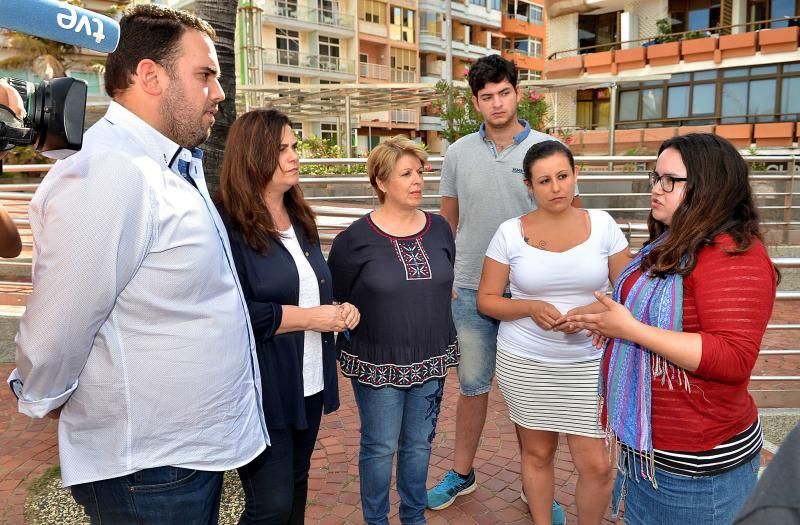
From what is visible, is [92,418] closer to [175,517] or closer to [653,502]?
[175,517]

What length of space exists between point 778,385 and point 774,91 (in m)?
22.6

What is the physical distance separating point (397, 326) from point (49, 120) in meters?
1.84

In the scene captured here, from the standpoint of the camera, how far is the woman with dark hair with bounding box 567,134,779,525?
1923mm

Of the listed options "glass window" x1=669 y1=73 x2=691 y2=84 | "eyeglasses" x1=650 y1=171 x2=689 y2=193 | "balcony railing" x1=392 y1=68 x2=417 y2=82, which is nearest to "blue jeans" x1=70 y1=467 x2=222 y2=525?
"eyeglasses" x1=650 y1=171 x2=689 y2=193

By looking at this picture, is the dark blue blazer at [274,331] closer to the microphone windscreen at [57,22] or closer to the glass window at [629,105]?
the microphone windscreen at [57,22]

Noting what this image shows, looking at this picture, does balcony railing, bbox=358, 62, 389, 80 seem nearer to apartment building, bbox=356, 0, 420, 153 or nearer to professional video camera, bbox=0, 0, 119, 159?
apartment building, bbox=356, 0, 420, 153

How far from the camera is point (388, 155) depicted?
3.14 metres

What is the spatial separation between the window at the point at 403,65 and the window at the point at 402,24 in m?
0.90

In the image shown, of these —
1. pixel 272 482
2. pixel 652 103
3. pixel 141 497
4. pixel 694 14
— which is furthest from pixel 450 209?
pixel 694 14

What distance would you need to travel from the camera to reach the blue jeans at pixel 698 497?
2.01 m

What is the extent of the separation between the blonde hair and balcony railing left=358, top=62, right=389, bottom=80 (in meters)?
41.6

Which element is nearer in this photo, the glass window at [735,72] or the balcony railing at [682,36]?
the balcony railing at [682,36]

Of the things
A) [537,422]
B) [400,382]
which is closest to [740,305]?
[537,422]

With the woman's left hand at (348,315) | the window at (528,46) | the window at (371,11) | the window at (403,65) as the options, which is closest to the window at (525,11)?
the window at (528,46)
